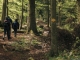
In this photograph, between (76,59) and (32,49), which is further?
(32,49)

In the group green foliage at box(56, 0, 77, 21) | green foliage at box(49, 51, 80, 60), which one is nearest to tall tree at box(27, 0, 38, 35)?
green foliage at box(49, 51, 80, 60)

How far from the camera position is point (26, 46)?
47.0 ft

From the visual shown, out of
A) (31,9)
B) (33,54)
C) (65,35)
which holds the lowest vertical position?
→ (33,54)

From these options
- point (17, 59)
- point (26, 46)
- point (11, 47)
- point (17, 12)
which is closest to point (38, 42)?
point (26, 46)

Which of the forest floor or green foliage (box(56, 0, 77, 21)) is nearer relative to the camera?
the forest floor

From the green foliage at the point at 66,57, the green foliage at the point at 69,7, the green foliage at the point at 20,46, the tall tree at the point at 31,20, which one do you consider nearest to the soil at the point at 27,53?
the green foliage at the point at 20,46

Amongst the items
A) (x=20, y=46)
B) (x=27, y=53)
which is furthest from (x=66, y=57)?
(x=20, y=46)

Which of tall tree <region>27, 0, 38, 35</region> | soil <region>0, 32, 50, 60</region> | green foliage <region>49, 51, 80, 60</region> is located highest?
tall tree <region>27, 0, 38, 35</region>

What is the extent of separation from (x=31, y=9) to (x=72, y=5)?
1549 cm

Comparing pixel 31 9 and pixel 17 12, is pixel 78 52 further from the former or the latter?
pixel 17 12

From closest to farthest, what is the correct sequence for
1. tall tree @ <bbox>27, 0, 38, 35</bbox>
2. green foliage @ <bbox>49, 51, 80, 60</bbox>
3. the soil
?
green foliage @ <bbox>49, 51, 80, 60</bbox> < the soil < tall tree @ <bbox>27, 0, 38, 35</bbox>

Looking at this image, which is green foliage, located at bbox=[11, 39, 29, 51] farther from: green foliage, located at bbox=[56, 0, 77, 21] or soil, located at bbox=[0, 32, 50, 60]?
green foliage, located at bbox=[56, 0, 77, 21]

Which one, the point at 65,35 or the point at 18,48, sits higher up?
the point at 65,35

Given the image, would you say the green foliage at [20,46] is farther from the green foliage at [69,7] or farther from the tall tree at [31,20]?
the green foliage at [69,7]
